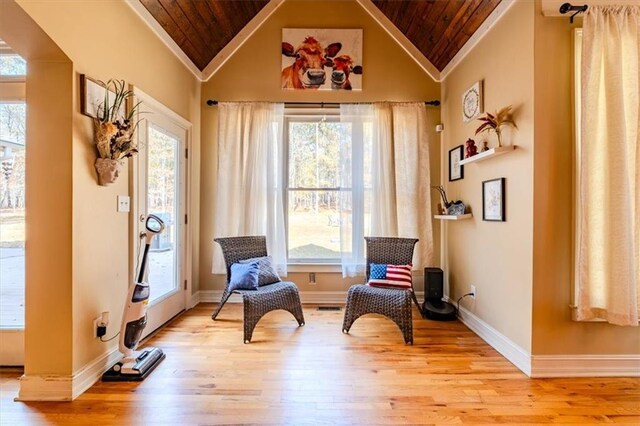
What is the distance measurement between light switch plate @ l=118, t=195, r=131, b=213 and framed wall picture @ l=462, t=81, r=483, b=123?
3.12 m

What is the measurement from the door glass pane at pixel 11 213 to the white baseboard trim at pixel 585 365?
12.0 feet

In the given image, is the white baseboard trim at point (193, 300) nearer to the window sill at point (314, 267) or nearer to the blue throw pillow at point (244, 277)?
the blue throw pillow at point (244, 277)

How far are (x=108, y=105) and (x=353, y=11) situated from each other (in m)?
2.97

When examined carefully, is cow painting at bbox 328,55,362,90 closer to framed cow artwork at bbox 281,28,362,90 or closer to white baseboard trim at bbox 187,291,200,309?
framed cow artwork at bbox 281,28,362,90

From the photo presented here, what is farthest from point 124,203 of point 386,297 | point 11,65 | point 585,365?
point 585,365

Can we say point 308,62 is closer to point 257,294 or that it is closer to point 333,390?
point 257,294

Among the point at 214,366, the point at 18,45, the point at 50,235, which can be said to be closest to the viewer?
the point at 18,45

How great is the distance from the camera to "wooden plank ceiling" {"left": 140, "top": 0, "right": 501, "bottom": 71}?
2768 millimetres

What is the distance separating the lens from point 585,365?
7.08 feet

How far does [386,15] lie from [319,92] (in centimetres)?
117

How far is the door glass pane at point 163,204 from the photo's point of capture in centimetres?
283

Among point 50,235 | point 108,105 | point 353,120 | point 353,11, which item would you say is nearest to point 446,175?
point 353,120

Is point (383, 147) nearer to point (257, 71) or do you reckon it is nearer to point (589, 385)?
point (257, 71)

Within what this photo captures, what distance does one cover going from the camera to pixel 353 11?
3.72m
